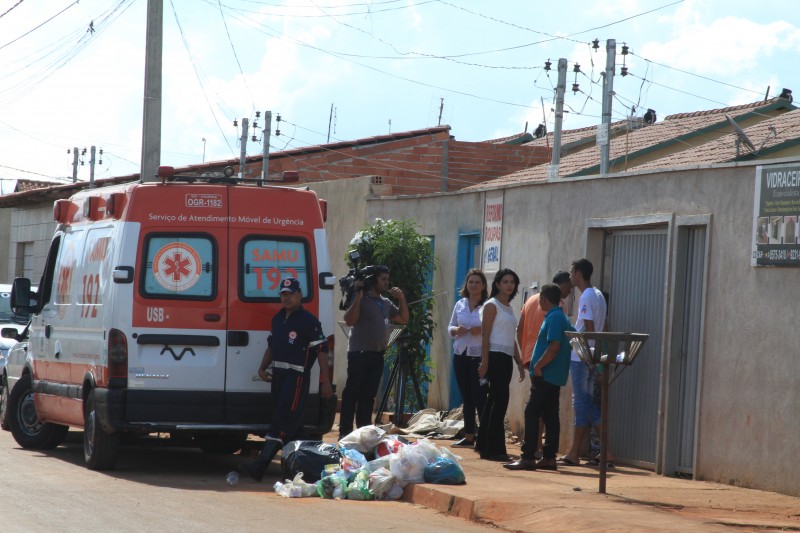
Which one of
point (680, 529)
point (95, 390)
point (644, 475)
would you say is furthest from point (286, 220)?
point (680, 529)

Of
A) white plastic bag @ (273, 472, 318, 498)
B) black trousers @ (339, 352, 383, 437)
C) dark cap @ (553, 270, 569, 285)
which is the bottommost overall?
white plastic bag @ (273, 472, 318, 498)

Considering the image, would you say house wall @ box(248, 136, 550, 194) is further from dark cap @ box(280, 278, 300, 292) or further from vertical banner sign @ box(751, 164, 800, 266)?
vertical banner sign @ box(751, 164, 800, 266)

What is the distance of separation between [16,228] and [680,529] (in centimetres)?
3191

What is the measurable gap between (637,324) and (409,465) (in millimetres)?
3225

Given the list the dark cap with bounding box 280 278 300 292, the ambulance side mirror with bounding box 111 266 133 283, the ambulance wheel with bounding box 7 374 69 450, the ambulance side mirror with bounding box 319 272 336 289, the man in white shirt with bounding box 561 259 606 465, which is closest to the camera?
the ambulance side mirror with bounding box 111 266 133 283

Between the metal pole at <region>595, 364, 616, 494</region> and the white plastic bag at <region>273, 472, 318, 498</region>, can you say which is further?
the white plastic bag at <region>273, 472, 318, 498</region>

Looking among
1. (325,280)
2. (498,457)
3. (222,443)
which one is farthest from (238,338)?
(498,457)

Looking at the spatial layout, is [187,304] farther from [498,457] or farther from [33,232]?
[33,232]

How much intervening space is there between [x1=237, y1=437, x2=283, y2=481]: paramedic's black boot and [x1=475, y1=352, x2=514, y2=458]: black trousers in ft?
8.01

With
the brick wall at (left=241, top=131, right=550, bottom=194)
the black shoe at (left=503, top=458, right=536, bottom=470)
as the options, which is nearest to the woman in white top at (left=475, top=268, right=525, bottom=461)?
the black shoe at (left=503, top=458, right=536, bottom=470)

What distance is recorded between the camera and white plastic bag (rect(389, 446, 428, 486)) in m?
10.3

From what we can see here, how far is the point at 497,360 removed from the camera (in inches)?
490

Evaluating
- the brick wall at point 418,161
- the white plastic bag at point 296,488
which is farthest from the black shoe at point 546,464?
the brick wall at point 418,161

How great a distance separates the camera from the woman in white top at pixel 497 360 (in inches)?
486
